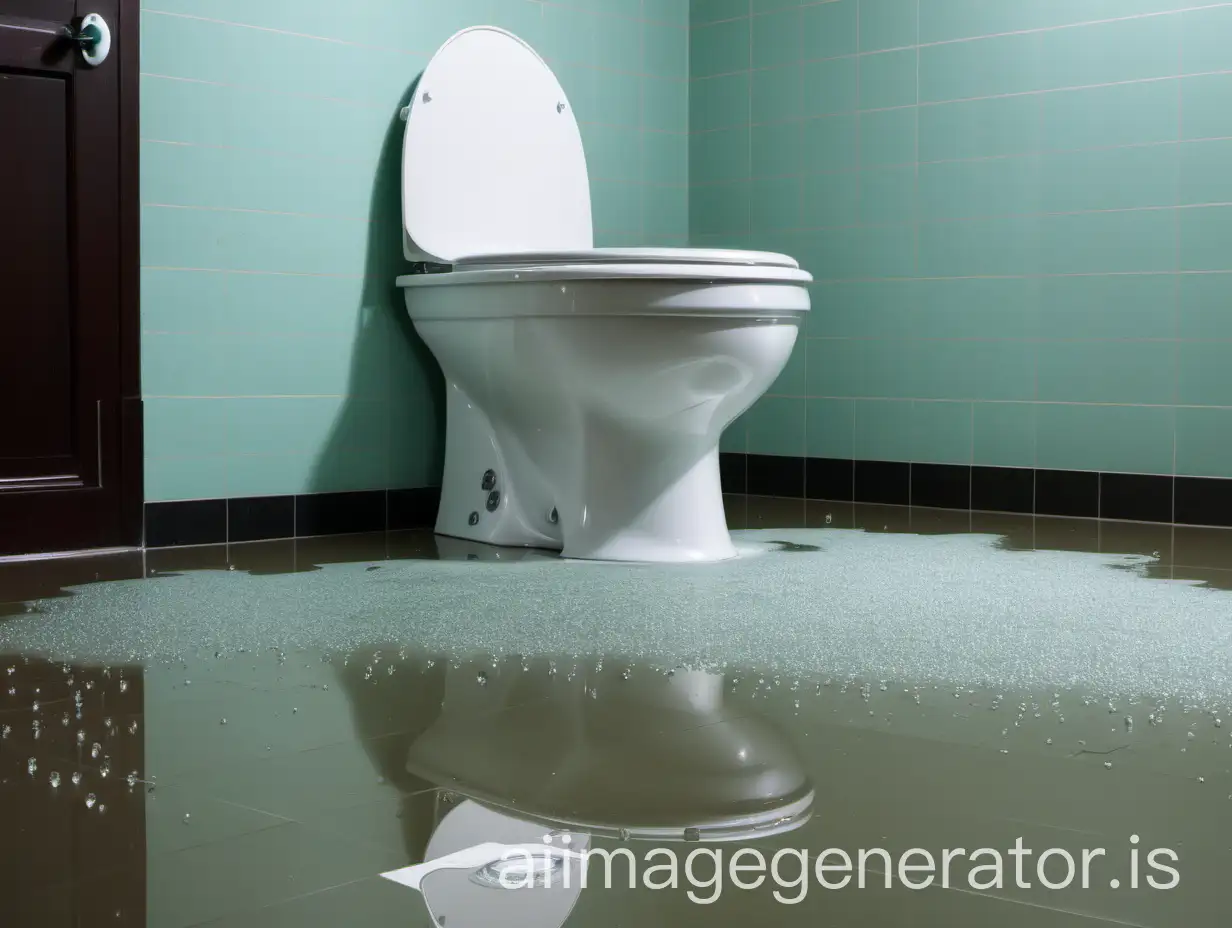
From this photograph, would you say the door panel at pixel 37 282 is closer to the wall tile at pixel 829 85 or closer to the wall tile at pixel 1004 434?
the wall tile at pixel 829 85

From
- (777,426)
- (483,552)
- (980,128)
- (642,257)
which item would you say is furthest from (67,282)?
(980,128)

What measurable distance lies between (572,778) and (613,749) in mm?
98

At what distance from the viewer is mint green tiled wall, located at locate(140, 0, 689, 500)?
2.65 meters

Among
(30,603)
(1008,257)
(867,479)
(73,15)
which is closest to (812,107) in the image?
(1008,257)

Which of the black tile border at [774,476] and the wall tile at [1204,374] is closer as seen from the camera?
the wall tile at [1204,374]

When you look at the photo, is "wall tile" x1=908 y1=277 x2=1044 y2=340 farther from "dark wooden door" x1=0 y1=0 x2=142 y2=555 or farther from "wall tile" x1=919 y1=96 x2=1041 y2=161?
"dark wooden door" x1=0 y1=0 x2=142 y2=555

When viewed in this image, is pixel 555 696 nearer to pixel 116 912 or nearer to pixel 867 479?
pixel 116 912

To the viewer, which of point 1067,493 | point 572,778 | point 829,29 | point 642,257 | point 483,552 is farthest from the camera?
point 829,29

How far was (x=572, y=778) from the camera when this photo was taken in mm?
1170

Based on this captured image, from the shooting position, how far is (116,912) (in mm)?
878

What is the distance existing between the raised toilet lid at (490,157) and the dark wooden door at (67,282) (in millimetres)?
586

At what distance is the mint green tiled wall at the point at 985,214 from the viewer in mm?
3047

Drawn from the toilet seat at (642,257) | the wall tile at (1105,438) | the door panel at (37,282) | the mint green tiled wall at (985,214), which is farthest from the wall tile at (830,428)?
the door panel at (37,282)

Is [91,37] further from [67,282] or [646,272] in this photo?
[646,272]
